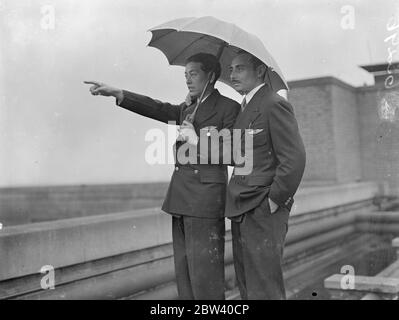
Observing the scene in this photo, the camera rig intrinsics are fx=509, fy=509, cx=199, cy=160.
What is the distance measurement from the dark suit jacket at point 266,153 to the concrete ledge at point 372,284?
2176mm

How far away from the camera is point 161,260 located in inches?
154

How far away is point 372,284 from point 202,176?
7.72 ft

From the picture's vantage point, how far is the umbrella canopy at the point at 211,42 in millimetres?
2416

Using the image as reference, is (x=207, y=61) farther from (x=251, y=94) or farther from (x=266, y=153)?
(x=266, y=153)

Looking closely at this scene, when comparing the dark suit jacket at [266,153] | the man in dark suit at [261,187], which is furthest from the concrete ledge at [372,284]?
the dark suit jacket at [266,153]

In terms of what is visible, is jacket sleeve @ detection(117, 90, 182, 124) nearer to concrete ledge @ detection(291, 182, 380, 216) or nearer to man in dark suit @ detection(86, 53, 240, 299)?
man in dark suit @ detection(86, 53, 240, 299)

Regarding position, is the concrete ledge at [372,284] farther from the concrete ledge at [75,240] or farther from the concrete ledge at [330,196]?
the concrete ledge at [75,240]

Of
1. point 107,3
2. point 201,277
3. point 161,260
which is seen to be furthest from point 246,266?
point 107,3

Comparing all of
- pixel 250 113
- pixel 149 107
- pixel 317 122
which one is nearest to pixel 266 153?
pixel 250 113

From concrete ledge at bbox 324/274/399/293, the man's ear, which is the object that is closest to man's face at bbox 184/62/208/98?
the man's ear

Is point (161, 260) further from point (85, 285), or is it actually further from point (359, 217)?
point (359, 217)

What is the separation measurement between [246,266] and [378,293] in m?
2.13

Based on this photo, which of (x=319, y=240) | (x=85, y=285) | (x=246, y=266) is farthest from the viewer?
(x=319, y=240)

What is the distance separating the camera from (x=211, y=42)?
278cm
